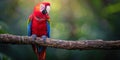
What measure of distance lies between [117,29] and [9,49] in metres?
1.00

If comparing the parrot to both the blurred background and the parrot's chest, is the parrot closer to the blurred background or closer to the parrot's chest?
the parrot's chest

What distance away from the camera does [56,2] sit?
3471 millimetres

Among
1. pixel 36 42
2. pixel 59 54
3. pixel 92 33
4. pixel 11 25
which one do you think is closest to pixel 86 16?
pixel 92 33

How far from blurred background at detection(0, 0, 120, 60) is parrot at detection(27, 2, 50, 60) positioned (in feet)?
2.08

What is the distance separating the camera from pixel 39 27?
2.67 meters

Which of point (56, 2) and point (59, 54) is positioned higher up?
point (56, 2)

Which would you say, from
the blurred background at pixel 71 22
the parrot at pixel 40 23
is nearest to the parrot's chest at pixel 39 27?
the parrot at pixel 40 23

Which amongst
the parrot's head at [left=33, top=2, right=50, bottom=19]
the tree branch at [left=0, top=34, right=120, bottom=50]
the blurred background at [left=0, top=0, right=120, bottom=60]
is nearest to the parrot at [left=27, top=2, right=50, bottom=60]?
the parrot's head at [left=33, top=2, right=50, bottom=19]

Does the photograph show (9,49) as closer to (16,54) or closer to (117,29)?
(16,54)

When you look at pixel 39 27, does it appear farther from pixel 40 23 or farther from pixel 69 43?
pixel 69 43

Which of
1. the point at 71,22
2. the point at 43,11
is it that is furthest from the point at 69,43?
the point at 71,22

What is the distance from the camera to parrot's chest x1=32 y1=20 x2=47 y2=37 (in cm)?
265

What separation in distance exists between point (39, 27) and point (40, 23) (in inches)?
1.4

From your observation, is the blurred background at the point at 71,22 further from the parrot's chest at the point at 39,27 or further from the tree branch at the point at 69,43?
the tree branch at the point at 69,43
